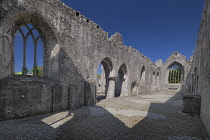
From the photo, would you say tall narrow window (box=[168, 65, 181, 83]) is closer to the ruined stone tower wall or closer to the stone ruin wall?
the stone ruin wall

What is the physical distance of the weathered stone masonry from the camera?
4.52 m

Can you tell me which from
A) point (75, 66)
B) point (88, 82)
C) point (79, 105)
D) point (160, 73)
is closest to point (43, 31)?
point (75, 66)

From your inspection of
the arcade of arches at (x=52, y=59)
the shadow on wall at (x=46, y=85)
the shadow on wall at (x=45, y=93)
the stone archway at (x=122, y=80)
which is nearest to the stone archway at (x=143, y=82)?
the stone archway at (x=122, y=80)

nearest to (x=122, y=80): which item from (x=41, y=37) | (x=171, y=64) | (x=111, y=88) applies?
(x=111, y=88)

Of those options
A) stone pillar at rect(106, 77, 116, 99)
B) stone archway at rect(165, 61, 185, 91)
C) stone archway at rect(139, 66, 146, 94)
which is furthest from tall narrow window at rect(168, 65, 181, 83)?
stone pillar at rect(106, 77, 116, 99)

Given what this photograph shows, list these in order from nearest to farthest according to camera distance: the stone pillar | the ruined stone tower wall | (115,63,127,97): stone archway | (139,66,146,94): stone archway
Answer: the ruined stone tower wall → the stone pillar → (115,63,127,97): stone archway → (139,66,146,94): stone archway

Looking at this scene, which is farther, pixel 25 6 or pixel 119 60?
pixel 119 60

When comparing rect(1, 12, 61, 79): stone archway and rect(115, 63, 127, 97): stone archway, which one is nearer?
rect(1, 12, 61, 79): stone archway

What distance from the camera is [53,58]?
6180mm

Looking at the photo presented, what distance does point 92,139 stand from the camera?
Answer: 3223 mm

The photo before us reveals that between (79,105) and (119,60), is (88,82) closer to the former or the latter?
(79,105)

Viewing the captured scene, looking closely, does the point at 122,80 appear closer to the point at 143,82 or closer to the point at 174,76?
the point at 143,82

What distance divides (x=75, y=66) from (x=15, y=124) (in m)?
3.80

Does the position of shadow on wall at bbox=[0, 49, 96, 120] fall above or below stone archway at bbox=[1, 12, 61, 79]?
below
